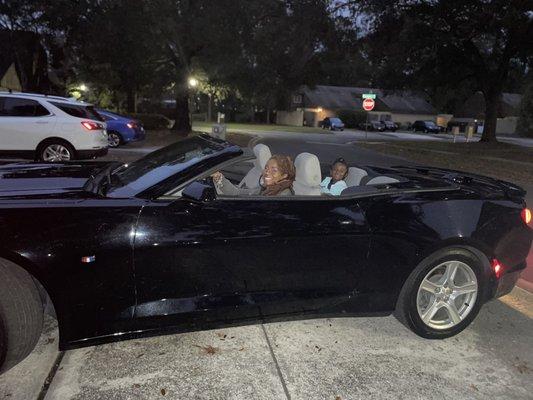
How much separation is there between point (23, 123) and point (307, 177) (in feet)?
29.2

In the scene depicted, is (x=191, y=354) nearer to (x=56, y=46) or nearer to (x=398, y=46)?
(x=398, y=46)

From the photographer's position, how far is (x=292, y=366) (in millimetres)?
3246

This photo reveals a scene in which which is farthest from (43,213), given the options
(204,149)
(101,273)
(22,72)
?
(22,72)

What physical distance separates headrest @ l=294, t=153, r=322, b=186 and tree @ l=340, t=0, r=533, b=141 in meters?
17.9

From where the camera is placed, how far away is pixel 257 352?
340cm

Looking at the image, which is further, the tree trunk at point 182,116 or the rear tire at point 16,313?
the tree trunk at point 182,116

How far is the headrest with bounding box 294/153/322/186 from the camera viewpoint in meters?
3.75

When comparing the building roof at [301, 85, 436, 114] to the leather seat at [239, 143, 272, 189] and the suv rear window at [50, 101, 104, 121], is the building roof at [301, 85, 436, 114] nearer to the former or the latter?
the suv rear window at [50, 101, 104, 121]

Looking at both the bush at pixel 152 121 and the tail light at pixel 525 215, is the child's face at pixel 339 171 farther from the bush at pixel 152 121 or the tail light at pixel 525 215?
the bush at pixel 152 121

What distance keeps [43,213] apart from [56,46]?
98.2 feet

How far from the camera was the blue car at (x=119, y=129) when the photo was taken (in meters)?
17.1

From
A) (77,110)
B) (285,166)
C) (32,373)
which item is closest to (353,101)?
(77,110)

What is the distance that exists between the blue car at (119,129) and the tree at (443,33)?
10.5 m

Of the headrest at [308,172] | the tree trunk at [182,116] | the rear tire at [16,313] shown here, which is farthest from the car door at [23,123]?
the tree trunk at [182,116]
